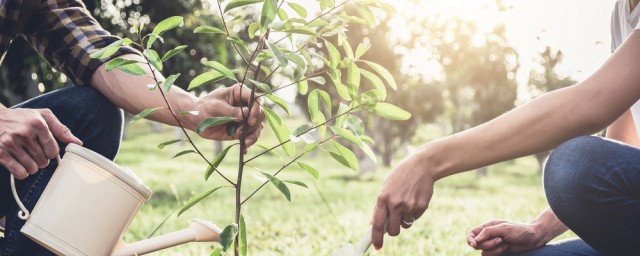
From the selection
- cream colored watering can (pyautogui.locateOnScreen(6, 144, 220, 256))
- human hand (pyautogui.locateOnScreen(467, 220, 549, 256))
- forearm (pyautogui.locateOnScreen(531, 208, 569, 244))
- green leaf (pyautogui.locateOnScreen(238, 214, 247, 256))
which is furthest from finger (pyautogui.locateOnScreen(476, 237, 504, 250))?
cream colored watering can (pyautogui.locateOnScreen(6, 144, 220, 256))

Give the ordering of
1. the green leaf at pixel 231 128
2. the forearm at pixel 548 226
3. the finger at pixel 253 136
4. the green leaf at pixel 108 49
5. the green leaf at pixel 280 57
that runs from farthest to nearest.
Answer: the forearm at pixel 548 226
the finger at pixel 253 136
the green leaf at pixel 231 128
the green leaf at pixel 108 49
the green leaf at pixel 280 57

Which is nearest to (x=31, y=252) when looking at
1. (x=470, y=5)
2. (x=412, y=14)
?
(x=470, y=5)

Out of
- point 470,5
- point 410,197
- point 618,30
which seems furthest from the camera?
point 470,5

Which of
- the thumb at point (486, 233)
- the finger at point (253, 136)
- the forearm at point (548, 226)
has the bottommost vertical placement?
the forearm at point (548, 226)

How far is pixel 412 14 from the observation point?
13.7m

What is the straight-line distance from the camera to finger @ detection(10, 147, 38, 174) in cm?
142

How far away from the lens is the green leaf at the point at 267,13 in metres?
1.34

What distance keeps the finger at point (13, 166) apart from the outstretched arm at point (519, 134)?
80 centimetres

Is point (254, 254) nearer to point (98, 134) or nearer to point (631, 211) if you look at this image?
point (98, 134)

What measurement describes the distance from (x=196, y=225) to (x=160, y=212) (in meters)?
4.96

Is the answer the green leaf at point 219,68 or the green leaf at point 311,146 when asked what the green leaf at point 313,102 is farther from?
the green leaf at point 219,68

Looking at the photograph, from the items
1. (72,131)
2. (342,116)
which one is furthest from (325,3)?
(72,131)

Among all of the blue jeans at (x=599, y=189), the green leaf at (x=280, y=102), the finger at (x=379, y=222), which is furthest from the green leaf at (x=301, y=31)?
the blue jeans at (x=599, y=189)

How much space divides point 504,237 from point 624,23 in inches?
25.8
